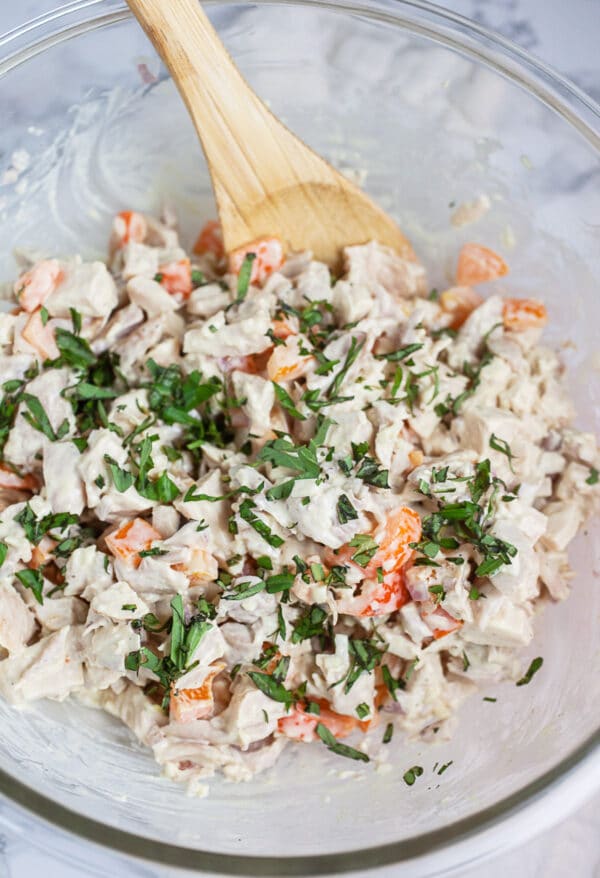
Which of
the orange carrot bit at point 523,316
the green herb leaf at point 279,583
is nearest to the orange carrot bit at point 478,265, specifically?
the orange carrot bit at point 523,316

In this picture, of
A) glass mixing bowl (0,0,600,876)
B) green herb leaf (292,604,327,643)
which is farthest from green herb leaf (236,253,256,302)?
green herb leaf (292,604,327,643)

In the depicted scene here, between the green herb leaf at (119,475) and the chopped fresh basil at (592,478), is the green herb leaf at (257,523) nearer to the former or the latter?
the green herb leaf at (119,475)

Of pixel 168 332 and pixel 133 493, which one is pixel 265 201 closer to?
pixel 168 332

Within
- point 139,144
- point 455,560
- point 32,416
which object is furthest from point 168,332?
point 455,560

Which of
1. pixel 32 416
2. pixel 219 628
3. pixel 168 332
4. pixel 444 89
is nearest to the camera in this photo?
pixel 219 628

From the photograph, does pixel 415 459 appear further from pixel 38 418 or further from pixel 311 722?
pixel 38 418

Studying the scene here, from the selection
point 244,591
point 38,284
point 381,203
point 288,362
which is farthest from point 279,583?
point 381,203
